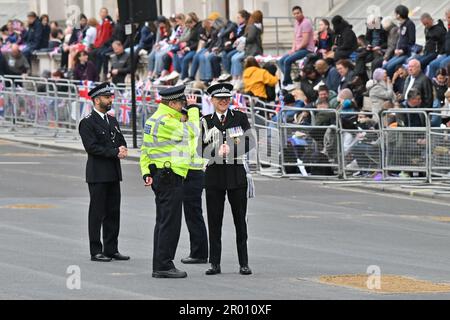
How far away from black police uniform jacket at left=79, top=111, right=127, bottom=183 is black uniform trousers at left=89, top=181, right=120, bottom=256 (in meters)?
0.09

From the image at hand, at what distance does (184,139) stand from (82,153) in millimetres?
16974

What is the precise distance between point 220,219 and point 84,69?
1000 inches

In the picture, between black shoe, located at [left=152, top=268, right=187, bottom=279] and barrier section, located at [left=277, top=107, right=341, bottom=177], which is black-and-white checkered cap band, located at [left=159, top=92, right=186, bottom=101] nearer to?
Answer: black shoe, located at [left=152, top=268, right=187, bottom=279]

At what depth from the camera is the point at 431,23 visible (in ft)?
90.7

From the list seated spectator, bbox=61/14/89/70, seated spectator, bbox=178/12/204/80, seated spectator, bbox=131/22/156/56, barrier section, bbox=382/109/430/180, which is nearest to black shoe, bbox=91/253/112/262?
barrier section, bbox=382/109/430/180

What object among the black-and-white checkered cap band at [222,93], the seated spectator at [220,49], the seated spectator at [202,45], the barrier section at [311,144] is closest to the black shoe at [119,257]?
the black-and-white checkered cap band at [222,93]

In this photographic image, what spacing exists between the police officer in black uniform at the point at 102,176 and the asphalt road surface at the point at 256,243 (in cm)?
26

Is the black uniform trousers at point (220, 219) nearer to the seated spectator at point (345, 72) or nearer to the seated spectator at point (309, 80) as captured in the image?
the seated spectator at point (345, 72)

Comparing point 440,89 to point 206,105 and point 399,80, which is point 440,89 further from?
point 206,105

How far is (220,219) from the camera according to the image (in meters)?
15.6
